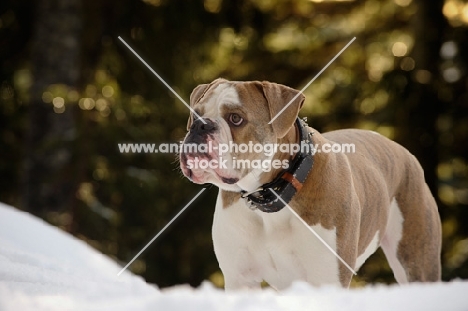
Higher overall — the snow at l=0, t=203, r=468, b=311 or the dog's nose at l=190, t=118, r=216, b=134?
the snow at l=0, t=203, r=468, b=311

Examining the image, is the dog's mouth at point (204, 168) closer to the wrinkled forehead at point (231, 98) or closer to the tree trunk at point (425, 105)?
the wrinkled forehead at point (231, 98)

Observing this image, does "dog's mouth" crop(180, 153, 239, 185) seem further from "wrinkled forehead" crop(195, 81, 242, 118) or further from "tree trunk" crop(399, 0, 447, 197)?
"tree trunk" crop(399, 0, 447, 197)

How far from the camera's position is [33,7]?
717 centimetres

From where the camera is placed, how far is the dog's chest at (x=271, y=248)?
305 centimetres

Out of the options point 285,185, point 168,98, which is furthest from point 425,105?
point 285,185

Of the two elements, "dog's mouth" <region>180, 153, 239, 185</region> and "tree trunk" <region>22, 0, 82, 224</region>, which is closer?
"dog's mouth" <region>180, 153, 239, 185</region>

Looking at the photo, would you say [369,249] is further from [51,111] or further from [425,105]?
[51,111]

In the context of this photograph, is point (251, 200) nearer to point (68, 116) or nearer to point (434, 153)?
point (68, 116)

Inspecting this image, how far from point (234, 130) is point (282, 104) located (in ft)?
0.80

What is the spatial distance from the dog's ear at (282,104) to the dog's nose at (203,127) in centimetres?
28

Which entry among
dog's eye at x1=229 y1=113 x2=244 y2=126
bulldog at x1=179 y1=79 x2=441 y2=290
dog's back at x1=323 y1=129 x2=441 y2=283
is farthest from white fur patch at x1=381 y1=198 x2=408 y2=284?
dog's eye at x1=229 y1=113 x2=244 y2=126

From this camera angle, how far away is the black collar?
302 cm

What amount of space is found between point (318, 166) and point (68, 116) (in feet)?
12.8

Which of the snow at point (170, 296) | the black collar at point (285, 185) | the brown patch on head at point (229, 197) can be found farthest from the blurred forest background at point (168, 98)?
the snow at point (170, 296)
